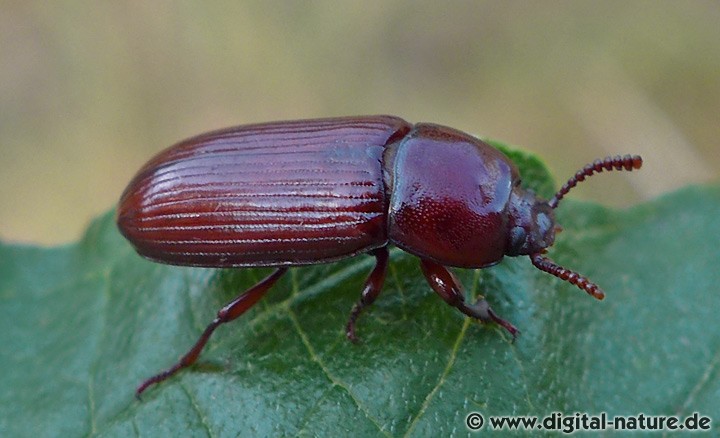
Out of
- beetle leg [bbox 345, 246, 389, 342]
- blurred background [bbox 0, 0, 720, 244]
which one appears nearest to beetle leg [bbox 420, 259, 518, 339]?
beetle leg [bbox 345, 246, 389, 342]

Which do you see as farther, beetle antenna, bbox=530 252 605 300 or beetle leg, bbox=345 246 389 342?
beetle leg, bbox=345 246 389 342

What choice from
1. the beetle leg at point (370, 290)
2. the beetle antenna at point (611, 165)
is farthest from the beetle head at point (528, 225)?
the beetle leg at point (370, 290)

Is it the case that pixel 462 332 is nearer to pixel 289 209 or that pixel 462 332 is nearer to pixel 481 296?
pixel 481 296
